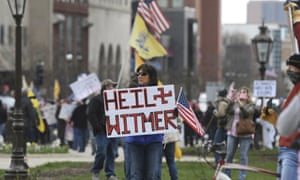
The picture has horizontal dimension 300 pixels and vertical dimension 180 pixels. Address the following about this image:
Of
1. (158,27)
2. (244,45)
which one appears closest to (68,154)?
(158,27)

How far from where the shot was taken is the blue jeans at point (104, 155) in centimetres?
1900

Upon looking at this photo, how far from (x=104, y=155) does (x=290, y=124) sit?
9750 mm

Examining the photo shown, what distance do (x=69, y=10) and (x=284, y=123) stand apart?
96680mm

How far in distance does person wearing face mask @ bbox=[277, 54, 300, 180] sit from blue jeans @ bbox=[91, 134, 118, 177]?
751 cm

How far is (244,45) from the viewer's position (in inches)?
7539

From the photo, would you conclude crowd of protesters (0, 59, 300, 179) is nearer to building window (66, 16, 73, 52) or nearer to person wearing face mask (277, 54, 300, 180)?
person wearing face mask (277, 54, 300, 180)

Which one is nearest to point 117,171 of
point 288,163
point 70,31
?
point 288,163

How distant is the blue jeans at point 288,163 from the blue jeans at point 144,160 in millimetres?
2625

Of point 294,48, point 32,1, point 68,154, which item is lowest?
point 68,154

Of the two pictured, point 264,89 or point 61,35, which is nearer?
point 264,89

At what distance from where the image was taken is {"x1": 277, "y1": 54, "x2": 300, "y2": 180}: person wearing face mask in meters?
9.64

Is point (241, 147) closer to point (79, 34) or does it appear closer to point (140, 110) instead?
point (140, 110)

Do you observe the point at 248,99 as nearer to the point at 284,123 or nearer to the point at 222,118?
the point at 222,118

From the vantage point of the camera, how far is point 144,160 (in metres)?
14.0
